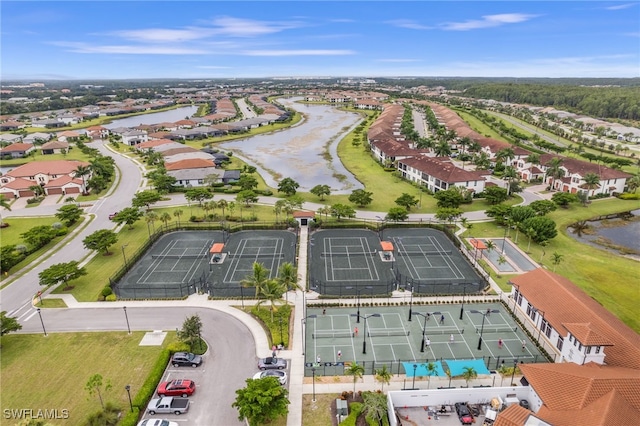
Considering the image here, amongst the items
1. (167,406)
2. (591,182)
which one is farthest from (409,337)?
(591,182)

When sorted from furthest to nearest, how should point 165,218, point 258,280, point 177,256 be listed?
point 165,218 < point 177,256 < point 258,280

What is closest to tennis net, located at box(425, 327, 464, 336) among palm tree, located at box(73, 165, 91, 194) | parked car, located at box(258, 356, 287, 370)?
parked car, located at box(258, 356, 287, 370)

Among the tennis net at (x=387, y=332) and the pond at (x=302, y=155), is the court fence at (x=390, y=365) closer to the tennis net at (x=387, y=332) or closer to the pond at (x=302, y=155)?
the tennis net at (x=387, y=332)

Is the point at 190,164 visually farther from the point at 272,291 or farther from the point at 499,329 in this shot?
the point at 499,329

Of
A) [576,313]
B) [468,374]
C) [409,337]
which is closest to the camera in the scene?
[468,374]

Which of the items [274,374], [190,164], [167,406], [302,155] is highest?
[190,164]

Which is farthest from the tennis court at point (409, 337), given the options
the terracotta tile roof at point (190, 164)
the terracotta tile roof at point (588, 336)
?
the terracotta tile roof at point (190, 164)
